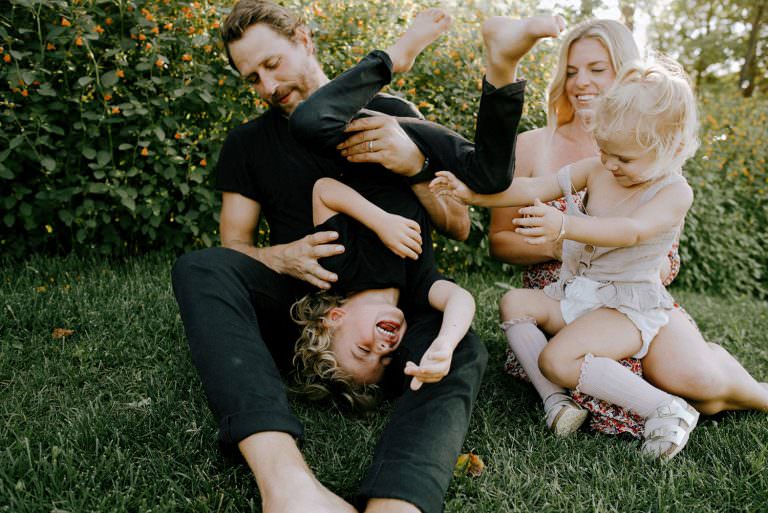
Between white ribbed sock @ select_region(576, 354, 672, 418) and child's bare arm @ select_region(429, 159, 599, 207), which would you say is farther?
child's bare arm @ select_region(429, 159, 599, 207)

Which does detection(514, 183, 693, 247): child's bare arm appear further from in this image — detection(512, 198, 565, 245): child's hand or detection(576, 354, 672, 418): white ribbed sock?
detection(576, 354, 672, 418): white ribbed sock

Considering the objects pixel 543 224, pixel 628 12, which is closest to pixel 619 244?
pixel 543 224

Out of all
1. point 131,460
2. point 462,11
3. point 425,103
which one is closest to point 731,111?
point 462,11

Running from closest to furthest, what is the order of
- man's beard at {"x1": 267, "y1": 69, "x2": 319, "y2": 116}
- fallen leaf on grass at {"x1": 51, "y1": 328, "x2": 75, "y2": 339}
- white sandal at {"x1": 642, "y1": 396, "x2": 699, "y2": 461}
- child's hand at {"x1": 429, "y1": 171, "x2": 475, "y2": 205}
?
white sandal at {"x1": 642, "y1": 396, "x2": 699, "y2": 461} → child's hand at {"x1": 429, "y1": 171, "x2": 475, "y2": 205} → man's beard at {"x1": 267, "y1": 69, "x2": 319, "y2": 116} → fallen leaf on grass at {"x1": 51, "y1": 328, "x2": 75, "y2": 339}

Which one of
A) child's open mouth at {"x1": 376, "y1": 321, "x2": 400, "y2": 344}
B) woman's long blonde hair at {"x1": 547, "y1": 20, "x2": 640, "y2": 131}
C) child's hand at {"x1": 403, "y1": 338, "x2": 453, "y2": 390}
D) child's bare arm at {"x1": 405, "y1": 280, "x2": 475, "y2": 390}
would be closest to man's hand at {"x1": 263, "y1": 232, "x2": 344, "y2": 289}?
child's open mouth at {"x1": 376, "y1": 321, "x2": 400, "y2": 344}

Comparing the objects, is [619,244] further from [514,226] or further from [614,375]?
[514,226]

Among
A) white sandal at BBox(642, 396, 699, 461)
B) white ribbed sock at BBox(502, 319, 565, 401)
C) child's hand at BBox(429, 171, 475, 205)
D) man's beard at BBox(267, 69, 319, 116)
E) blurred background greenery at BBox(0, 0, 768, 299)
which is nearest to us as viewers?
white sandal at BBox(642, 396, 699, 461)

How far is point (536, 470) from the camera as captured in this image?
6.86 ft

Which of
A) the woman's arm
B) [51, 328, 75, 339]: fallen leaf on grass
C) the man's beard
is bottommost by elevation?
[51, 328, 75, 339]: fallen leaf on grass

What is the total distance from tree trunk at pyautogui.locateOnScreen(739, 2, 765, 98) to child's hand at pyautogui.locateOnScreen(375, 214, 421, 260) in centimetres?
1715

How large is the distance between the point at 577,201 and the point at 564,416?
902 millimetres

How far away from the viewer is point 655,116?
229 cm

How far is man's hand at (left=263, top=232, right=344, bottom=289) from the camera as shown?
2389 millimetres

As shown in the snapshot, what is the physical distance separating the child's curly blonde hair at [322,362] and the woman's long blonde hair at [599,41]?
5.42ft
